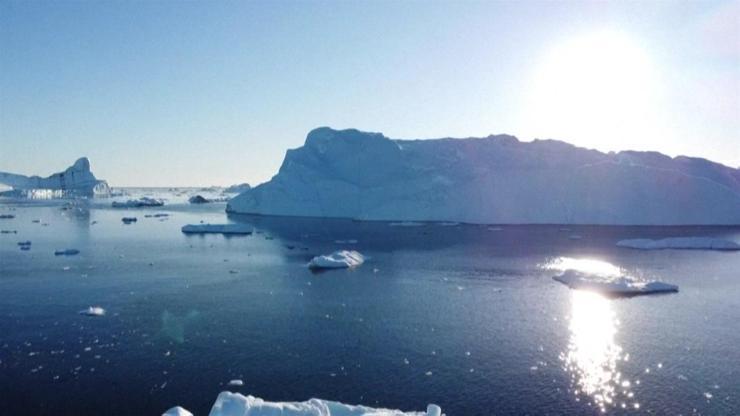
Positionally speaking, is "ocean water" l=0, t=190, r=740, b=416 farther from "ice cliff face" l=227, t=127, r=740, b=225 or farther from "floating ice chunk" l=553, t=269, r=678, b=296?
"ice cliff face" l=227, t=127, r=740, b=225

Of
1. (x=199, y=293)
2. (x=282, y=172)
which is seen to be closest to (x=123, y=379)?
(x=199, y=293)

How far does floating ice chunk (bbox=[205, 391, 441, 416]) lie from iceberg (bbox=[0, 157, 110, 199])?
86.8 meters

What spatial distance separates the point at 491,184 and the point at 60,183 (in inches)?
2872

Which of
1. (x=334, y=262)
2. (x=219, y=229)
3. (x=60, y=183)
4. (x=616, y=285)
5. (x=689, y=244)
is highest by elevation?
(x=60, y=183)

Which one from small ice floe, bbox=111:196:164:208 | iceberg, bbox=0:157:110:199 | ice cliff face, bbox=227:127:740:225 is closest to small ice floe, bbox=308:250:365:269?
ice cliff face, bbox=227:127:740:225

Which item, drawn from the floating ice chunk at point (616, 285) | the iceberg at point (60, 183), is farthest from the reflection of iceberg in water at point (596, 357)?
the iceberg at point (60, 183)

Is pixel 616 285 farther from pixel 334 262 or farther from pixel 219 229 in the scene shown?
pixel 219 229

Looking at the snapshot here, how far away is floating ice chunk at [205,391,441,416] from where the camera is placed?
7.12m

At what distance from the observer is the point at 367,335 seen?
12.4 m

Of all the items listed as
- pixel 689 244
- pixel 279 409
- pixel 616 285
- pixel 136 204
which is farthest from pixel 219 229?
pixel 136 204

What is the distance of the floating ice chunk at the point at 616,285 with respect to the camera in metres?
17.2

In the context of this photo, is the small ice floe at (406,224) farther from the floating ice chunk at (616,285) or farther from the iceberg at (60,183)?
the iceberg at (60,183)

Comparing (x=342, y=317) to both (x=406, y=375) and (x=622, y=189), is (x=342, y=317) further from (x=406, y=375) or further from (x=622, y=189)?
(x=622, y=189)

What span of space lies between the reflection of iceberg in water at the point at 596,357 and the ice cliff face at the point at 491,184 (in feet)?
83.5
